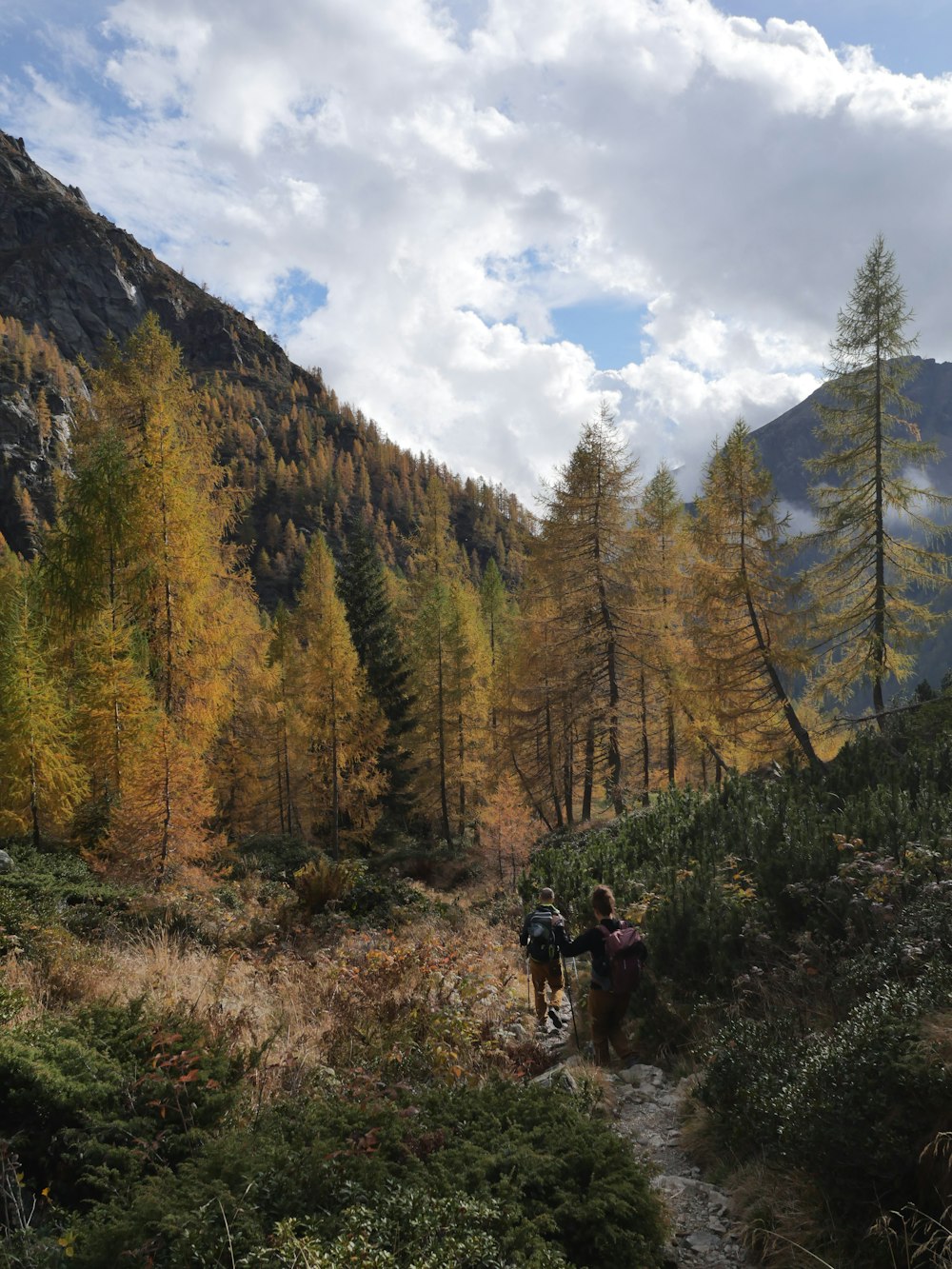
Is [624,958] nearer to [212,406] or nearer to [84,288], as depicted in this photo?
[212,406]

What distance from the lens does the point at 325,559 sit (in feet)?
121

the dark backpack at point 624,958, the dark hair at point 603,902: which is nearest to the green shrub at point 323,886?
the dark hair at point 603,902

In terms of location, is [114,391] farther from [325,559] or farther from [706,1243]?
[325,559]

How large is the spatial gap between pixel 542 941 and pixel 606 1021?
1.33 metres

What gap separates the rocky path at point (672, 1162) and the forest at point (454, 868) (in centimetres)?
19

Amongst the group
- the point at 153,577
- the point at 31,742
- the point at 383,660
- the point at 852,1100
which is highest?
the point at 383,660

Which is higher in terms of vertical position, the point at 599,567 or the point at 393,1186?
the point at 599,567

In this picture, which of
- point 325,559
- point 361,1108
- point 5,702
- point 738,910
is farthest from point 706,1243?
point 325,559

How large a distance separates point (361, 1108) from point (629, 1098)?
2908mm

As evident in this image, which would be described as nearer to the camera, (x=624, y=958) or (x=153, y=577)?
(x=624, y=958)

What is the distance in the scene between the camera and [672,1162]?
473 centimetres

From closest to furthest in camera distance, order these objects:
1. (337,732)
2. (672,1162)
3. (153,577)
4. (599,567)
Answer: (672,1162), (153,577), (599,567), (337,732)

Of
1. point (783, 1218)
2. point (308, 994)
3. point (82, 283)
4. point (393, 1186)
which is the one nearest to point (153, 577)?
point (308, 994)

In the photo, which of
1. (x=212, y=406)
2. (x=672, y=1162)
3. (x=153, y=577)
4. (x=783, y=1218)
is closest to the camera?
(x=783, y=1218)
